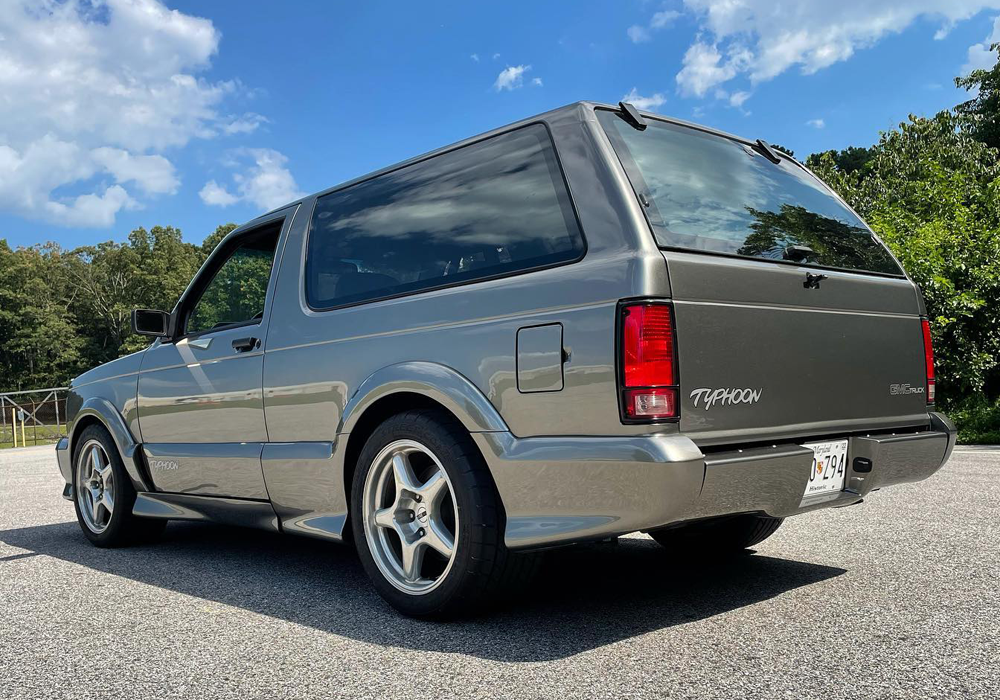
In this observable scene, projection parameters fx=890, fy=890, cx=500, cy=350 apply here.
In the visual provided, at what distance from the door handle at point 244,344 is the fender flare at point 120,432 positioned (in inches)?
51.5

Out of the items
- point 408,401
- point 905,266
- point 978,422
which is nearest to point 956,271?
point 905,266

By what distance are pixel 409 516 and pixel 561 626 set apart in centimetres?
77

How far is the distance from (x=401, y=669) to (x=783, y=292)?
192cm

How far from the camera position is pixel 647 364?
9.55 feet

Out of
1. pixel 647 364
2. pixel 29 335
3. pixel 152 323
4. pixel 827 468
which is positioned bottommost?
pixel 827 468

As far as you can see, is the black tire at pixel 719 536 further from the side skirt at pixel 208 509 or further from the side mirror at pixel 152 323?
the side mirror at pixel 152 323

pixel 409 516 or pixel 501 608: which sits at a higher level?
pixel 409 516

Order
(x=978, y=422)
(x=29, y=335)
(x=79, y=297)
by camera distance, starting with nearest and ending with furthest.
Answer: (x=978, y=422)
(x=29, y=335)
(x=79, y=297)

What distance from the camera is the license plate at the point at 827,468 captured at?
10.9ft

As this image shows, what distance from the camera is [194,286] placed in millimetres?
5246

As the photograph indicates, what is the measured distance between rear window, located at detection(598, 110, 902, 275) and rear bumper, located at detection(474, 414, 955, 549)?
2.45ft

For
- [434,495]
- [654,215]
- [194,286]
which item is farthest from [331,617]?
[194,286]

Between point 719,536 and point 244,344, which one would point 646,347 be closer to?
point 719,536

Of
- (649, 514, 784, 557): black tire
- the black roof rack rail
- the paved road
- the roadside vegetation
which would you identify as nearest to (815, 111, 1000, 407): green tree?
the roadside vegetation
